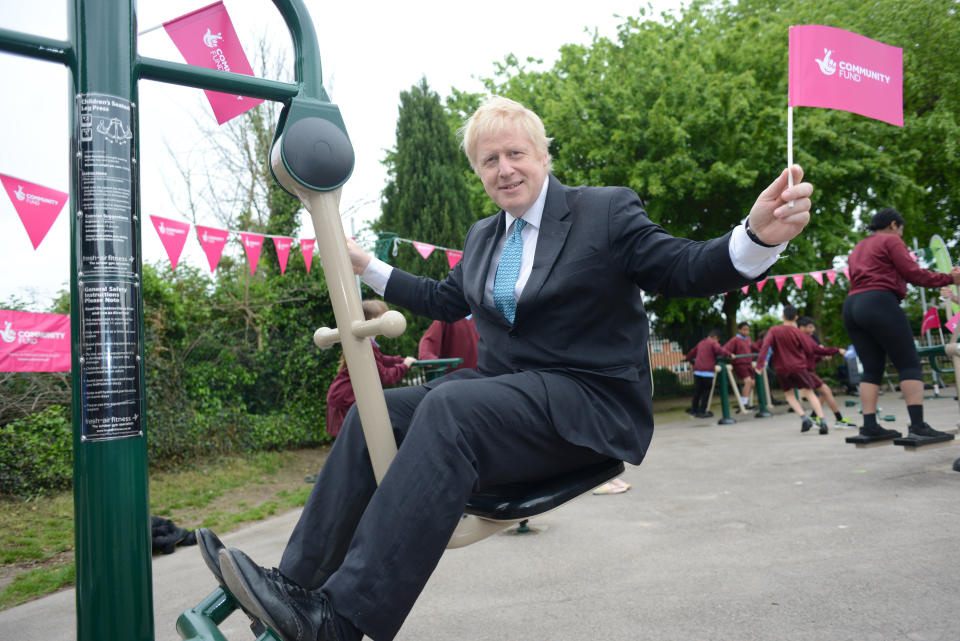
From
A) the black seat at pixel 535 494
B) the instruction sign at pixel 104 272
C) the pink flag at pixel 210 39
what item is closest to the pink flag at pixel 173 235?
the pink flag at pixel 210 39

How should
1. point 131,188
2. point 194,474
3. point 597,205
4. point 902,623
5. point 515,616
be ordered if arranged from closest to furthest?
point 131,188, point 597,205, point 902,623, point 515,616, point 194,474

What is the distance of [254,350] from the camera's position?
989 cm

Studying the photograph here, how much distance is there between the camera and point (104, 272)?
4.52 ft

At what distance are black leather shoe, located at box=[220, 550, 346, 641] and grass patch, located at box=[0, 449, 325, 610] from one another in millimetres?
3701

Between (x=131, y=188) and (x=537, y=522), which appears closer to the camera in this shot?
(x=131, y=188)

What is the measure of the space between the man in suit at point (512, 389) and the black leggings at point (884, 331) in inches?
162

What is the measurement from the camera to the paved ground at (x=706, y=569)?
8.37 ft

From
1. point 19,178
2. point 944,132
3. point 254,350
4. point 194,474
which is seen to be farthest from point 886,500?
point 944,132

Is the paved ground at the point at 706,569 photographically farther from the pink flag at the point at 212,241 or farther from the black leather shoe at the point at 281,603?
the pink flag at the point at 212,241

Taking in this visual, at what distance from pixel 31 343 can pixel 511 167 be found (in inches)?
230

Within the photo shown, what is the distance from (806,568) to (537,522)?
2.13 m

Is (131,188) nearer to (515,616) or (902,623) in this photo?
(515,616)

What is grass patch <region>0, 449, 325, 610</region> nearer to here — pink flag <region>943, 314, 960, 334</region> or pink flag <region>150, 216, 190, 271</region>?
pink flag <region>150, 216, 190, 271</region>

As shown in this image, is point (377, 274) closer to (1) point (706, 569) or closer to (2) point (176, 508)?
(1) point (706, 569)
